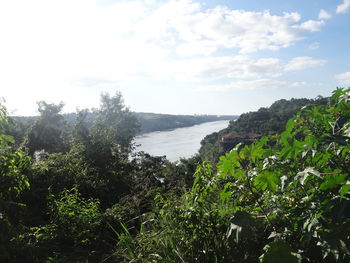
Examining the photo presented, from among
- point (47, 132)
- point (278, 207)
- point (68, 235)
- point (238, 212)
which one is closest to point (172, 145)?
point (47, 132)

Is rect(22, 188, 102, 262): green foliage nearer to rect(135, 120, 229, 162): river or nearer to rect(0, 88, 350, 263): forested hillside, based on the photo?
rect(0, 88, 350, 263): forested hillside

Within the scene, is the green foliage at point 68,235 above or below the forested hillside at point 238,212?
below

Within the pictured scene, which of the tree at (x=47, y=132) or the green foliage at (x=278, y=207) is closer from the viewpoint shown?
the green foliage at (x=278, y=207)

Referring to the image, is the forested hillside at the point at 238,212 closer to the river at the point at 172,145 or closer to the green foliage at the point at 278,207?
the green foliage at the point at 278,207

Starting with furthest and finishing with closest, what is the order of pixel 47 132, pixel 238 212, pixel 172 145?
pixel 172 145, pixel 47 132, pixel 238 212

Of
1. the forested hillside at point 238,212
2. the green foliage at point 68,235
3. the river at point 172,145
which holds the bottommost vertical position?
the river at point 172,145

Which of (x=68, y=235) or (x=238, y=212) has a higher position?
(x=238, y=212)

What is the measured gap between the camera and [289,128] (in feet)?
5.20

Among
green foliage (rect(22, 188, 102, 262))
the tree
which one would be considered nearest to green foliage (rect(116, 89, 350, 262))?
green foliage (rect(22, 188, 102, 262))

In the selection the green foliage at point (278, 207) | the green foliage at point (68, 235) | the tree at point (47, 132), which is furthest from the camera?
the tree at point (47, 132)

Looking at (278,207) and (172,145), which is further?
(172,145)

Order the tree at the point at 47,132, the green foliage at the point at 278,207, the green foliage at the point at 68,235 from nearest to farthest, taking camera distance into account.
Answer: the green foliage at the point at 278,207 < the green foliage at the point at 68,235 < the tree at the point at 47,132

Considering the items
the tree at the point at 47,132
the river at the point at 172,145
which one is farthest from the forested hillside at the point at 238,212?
the tree at the point at 47,132

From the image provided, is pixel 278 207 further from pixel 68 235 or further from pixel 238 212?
pixel 68 235
